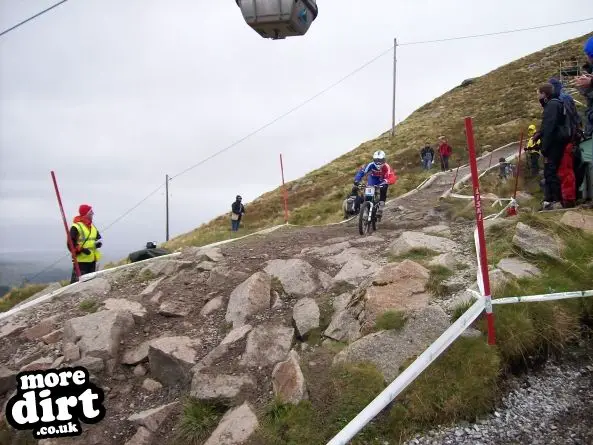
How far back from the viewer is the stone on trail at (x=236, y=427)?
429cm

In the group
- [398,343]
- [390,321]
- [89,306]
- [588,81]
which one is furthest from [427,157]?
[398,343]

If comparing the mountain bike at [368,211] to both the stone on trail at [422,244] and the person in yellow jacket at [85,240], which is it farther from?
the person in yellow jacket at [85,240]

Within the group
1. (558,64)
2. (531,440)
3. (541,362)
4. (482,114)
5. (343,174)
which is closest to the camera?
(531,440)

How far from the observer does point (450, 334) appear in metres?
4.43

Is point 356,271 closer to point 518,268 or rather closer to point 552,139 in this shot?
point 518,268

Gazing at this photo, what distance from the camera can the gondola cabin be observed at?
5.64 metres

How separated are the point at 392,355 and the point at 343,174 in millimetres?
29854

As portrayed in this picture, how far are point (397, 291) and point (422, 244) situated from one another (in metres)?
2.16

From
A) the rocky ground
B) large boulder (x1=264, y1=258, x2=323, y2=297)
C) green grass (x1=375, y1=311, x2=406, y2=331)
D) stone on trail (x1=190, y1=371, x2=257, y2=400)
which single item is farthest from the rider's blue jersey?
stone on trail (x1=190, y1=371, x2=257, y2=400)

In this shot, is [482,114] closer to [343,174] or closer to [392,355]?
[343,174]

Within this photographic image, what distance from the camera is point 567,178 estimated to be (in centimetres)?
814

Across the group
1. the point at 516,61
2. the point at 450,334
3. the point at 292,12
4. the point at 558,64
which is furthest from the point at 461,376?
the point at 516,61

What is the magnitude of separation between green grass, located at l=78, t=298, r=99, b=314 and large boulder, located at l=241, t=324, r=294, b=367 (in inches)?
139

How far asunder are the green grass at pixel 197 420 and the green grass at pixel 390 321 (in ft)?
6.39
